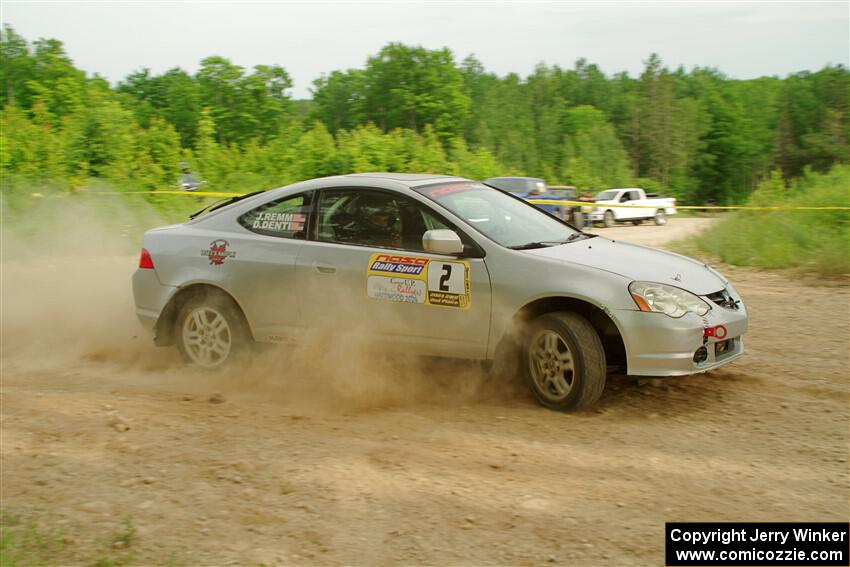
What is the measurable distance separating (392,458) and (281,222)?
8.29 feet

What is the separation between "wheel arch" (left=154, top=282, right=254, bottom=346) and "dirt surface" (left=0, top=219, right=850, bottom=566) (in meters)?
0.32

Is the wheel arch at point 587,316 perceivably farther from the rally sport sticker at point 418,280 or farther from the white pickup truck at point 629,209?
the white pickup truck at point 629,209

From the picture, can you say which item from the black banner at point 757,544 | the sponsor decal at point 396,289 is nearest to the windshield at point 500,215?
the sponsor decal at point 396,289

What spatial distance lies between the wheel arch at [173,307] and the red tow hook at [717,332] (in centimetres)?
374

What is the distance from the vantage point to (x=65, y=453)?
16.3ft

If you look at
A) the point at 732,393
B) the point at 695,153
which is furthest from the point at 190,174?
the point at 695,153

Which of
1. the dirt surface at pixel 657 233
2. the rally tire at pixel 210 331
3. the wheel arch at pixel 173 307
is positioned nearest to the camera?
the rally tire at pixel 210 331

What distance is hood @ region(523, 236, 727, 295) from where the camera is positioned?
18.4ft

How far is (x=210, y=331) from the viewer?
6.74 m

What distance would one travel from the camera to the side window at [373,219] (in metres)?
6.05

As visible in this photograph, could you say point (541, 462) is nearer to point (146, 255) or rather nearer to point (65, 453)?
point (65, 453)

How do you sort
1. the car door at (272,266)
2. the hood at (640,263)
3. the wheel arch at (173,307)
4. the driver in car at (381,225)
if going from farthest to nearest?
1. the wheel arch at (173,307)
2. the car door at (272,266)
3. the driver in car at (381,225)
4. the hood at (640,263)

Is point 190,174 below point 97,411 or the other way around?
the other way around

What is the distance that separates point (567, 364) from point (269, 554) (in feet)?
8.44
